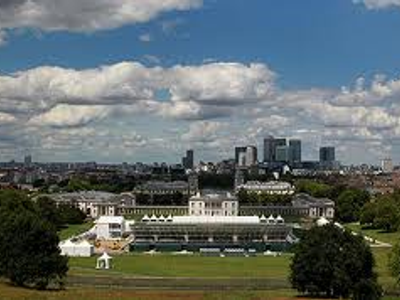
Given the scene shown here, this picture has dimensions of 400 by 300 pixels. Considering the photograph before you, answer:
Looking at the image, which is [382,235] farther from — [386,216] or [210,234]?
[210,234]

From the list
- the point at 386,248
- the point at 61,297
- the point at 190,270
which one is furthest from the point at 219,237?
the point at 61,297

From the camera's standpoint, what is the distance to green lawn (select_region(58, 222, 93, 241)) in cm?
12788

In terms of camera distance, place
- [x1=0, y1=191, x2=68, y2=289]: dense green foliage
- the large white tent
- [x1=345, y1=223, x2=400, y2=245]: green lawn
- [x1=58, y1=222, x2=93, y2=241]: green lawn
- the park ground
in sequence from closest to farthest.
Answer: the park ground
[x1=0, y1=191, x2=68, y2=289]: dense green foliage
the large white tent
[x1=345, y1=223, x2=400, y2=245]: green lawn
[x1=58, y1=222, x2=93, y2=241]: green lawn

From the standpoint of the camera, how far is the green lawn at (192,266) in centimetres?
7669

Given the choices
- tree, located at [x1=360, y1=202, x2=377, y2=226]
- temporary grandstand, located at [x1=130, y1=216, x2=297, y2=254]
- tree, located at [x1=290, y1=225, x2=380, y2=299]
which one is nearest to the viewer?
tree, located at [x1=290, y1=225, x2=380, y2=299]

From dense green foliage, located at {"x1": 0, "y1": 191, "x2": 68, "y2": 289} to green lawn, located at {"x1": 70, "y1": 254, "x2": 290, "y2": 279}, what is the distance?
18.8 m

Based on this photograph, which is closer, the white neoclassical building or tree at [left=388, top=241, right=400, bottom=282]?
tree at [left=388, top=241, right=400, bottom=282]

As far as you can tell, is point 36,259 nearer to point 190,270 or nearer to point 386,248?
point 190,270

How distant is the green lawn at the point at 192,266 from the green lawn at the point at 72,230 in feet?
88.5

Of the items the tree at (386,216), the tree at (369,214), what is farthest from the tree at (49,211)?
the tree at (369,214)

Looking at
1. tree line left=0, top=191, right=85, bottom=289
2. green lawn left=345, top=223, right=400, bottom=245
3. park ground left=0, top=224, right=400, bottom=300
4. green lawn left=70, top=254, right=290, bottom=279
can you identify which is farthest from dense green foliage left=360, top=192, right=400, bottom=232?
tree line left=0, top=191, right=85, bottom=289

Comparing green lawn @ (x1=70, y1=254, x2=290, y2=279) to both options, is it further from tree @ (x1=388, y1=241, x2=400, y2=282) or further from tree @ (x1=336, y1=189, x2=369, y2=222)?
tree @ (x1=336, y1=189, x2=369, y2=222)

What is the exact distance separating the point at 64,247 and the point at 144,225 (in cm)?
2449

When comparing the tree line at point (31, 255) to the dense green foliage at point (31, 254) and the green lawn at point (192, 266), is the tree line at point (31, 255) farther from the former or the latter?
the green lawn at point (192, 266)
